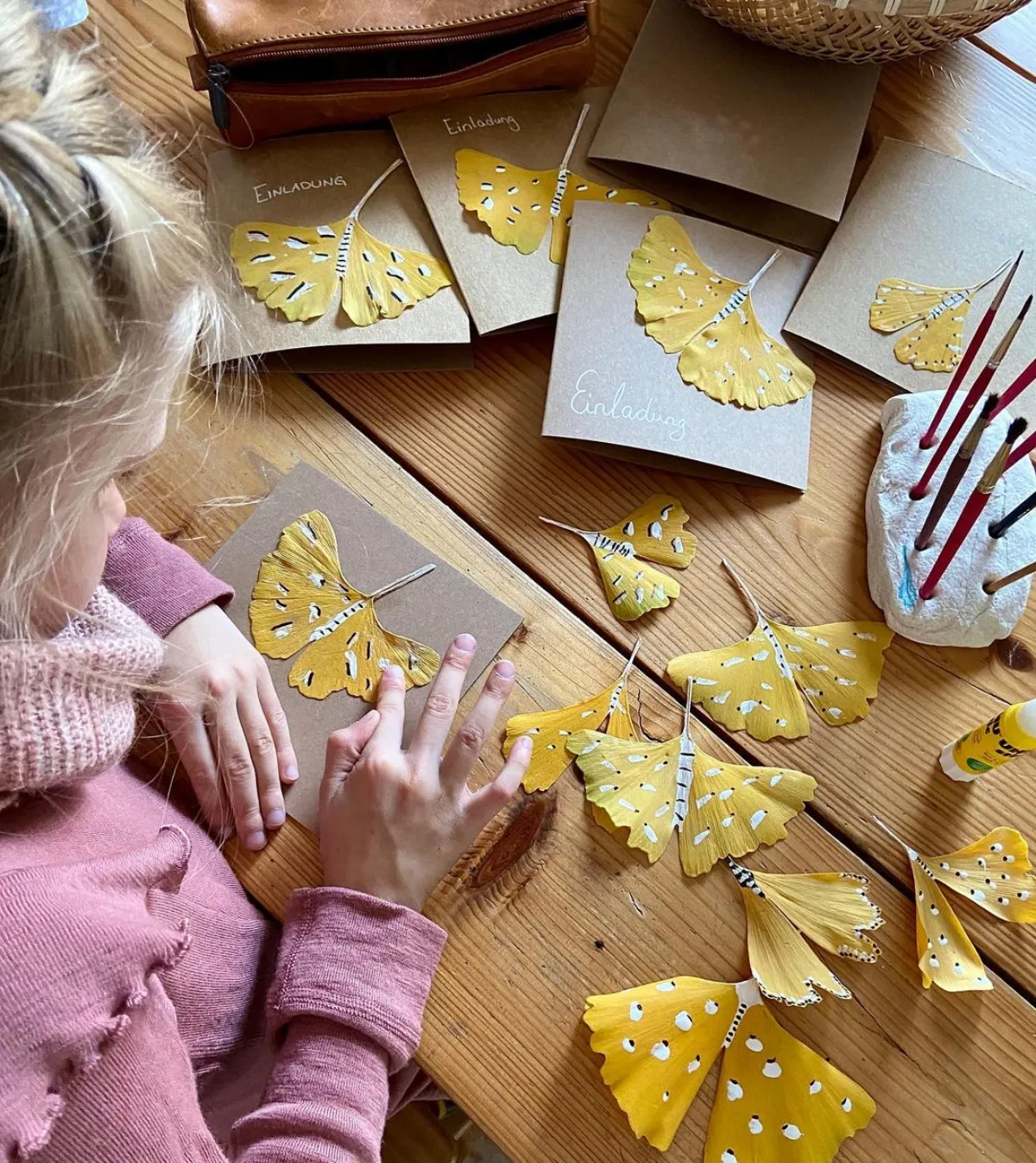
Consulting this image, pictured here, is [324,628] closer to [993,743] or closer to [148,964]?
[148,964]

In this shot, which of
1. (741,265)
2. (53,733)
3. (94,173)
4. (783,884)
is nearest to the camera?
(94,173)

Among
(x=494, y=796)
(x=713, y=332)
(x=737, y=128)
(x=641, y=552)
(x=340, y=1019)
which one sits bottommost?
(x=340, y=1019)

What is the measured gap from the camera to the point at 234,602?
25.3 inches

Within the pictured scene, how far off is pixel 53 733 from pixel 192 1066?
9.4 inches

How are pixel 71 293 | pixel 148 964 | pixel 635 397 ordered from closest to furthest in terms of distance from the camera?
1. pixel 71 293
2. pixel 148 964
3. pixel 635 397

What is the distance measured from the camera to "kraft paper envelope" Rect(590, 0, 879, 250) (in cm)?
72

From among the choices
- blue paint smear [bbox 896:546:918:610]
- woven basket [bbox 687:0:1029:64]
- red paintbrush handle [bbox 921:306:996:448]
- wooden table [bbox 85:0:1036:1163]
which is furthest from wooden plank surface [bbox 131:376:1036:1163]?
woven basket [bbox 687:0:1029:64]

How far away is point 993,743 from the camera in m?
0.57

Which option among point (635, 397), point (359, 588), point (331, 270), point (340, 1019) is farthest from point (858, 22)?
point (340, 1019)

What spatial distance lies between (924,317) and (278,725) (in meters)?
0.55

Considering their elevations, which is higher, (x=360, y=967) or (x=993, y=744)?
(x=993, y=744)

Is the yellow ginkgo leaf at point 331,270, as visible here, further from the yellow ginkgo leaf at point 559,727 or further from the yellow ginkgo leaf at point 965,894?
the yellow ginkgo leaf at point 965,894

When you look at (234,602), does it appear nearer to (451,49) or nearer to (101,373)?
(101,373)

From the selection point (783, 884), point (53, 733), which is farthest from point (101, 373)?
point (783, 884)
